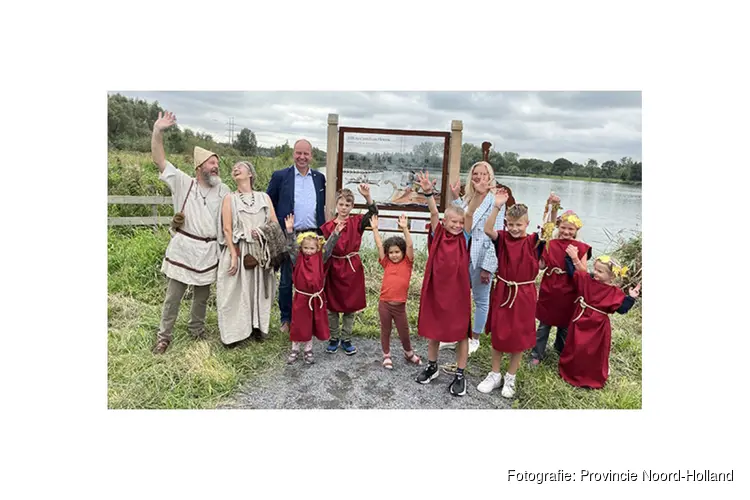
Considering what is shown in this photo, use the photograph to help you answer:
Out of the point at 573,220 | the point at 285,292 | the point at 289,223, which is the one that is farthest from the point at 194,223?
the point at 573,220

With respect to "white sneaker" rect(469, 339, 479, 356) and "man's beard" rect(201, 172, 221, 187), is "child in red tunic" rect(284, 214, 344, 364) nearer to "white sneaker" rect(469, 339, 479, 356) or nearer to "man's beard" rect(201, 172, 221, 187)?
"man's beard" rect(201, 172, 221, 187)

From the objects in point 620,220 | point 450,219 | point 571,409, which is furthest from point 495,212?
point 620,220

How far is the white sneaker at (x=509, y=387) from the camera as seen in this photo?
430 centimetres

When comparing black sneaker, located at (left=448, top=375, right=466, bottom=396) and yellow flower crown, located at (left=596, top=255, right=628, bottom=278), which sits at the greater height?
yellow flower crown, located at (left=596, top=255, right=628, bottom=278)

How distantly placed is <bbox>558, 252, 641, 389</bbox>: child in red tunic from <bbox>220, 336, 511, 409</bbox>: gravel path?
Answer: 2.95 feet

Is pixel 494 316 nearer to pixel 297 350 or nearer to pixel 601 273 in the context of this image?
pixel 601 273

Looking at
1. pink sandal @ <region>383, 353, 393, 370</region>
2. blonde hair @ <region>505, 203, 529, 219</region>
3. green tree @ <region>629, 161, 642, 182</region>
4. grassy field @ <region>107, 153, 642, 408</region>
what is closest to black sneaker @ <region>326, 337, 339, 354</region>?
grassy field @ <region>107, 153, 642, 408</region>

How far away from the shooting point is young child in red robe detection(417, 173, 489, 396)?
4121mm

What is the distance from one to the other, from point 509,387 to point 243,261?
127 inches

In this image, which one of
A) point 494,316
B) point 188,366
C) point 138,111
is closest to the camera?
point 494,316

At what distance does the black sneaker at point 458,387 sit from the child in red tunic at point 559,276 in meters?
1.08

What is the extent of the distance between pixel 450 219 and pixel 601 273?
1.70 m

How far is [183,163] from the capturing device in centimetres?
838

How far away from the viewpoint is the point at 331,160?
6.24 m
